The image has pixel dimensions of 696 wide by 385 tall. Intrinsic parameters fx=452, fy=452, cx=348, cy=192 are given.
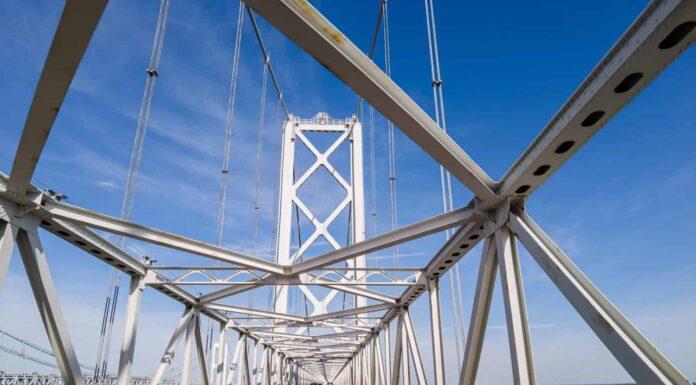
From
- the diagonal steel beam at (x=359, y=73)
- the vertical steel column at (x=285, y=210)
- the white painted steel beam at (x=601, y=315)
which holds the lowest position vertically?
the white painted steel beam at (x=601, y=315)

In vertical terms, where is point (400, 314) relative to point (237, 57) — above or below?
below

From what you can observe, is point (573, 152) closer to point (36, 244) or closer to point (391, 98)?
point (391, 98)

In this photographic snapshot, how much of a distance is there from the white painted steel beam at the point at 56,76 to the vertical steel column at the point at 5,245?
81 centimetres

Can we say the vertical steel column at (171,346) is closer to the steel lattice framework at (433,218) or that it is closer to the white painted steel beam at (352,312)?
the steel lattice framework at (433,218)

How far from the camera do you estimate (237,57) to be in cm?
1925

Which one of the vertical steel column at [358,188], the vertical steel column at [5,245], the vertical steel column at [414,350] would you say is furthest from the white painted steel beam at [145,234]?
the vertical steel column at [358,188]

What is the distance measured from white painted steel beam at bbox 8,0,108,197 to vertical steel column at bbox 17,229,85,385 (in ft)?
4.44

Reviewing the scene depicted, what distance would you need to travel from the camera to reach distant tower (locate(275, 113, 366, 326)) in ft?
65.9

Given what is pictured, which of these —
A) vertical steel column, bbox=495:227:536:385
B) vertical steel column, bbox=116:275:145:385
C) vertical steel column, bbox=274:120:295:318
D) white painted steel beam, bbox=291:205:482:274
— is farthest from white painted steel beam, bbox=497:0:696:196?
vertical steel column, bbox=274:120:295:318

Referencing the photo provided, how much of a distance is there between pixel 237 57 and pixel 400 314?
12466mm

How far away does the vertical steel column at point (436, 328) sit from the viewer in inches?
439

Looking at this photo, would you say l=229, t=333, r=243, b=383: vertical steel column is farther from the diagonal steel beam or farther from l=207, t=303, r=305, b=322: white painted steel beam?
the diagonal steel beam

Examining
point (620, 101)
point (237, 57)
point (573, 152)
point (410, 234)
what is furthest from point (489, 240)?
point (237, 57)

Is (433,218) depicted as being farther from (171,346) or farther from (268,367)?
(268,367)
